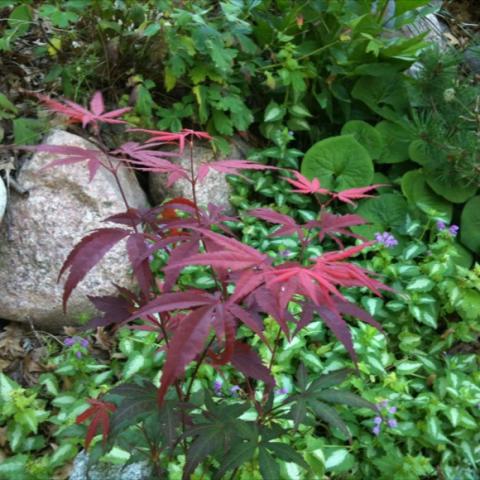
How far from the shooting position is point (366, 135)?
2.96 metres

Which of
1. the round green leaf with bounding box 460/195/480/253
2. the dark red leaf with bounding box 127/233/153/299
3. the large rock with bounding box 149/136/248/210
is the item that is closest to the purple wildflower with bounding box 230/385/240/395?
the dark red leaf with bounding box 127/233/153/299

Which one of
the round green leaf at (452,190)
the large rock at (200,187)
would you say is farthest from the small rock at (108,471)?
the round green leaf at (452,190)

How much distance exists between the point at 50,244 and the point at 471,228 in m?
1.93

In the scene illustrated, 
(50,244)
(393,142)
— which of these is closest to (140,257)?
→ (50,244)

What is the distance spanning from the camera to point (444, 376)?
2.15m

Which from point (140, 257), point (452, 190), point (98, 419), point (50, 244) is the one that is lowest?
point (452, 190)

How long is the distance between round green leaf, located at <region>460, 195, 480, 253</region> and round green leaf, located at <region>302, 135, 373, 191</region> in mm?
490

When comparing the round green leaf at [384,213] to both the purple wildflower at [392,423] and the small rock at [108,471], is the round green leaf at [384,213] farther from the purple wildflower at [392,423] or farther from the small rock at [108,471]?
the small rock at [108,471]

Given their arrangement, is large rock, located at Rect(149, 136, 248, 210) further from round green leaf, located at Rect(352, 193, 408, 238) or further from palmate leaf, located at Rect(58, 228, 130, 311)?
palmate leaf, located at Rect(58, 228, 130, 311)

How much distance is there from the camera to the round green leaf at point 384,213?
274 centimetres

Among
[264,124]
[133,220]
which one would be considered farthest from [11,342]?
[264,124]

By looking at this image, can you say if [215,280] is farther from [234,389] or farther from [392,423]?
[392,423]

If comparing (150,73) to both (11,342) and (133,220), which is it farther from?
(133,220)

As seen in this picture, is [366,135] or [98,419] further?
[366,135]
